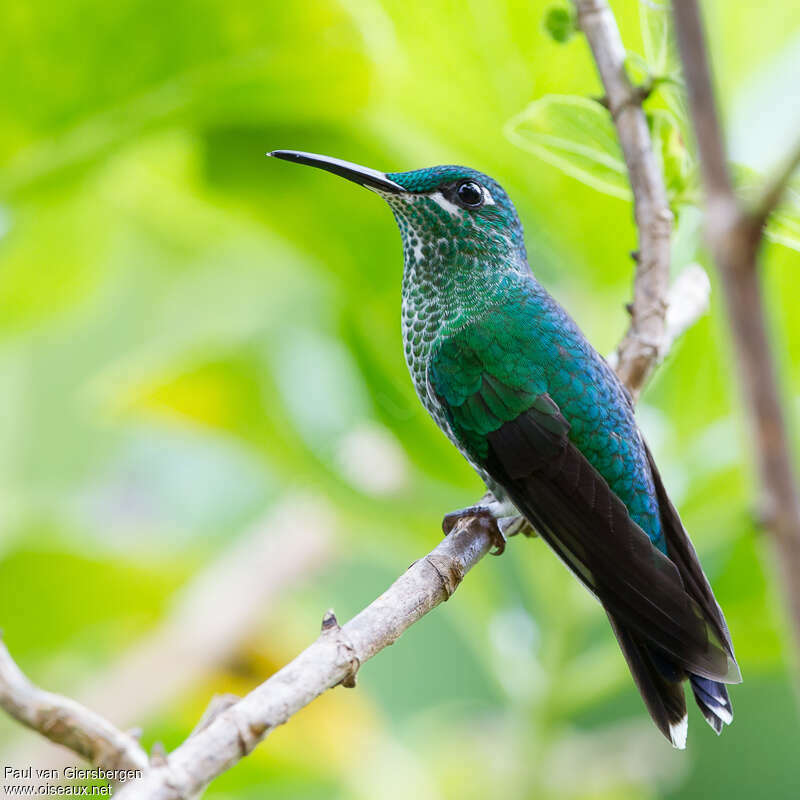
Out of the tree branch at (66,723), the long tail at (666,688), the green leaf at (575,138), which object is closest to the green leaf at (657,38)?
the green leaf at (575,138)

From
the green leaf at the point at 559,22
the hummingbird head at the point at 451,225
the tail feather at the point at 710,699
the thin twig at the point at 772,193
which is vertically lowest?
the tail feather at the point at 710,699

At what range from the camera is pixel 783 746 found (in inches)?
144

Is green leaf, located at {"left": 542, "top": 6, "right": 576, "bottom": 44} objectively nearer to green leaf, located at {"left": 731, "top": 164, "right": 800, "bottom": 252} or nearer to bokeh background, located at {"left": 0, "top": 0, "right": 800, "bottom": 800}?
bokeh background, located at {"left": 0, "top": 0, "right": 800, "bottom": 800}

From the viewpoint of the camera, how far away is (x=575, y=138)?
1495 millimetres

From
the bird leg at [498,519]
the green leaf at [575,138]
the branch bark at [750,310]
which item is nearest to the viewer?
the branch bark at [750,310]

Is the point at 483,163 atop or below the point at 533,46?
below

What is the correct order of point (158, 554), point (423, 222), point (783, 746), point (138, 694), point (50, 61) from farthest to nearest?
point (783, 746) → point (158, 554) → point (138, 694) → point (50, 61) → point (423, 222)

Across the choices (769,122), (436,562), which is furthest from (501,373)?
(769,122)

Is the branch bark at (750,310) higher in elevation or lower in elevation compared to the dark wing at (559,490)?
higher

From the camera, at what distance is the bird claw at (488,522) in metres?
1.64

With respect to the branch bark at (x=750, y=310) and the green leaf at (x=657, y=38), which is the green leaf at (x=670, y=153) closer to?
the green leaf at (x=657, y=38)

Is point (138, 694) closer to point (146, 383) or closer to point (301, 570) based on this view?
point (301, 570)

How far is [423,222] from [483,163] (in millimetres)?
311

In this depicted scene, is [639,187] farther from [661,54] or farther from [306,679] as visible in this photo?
[306,679]
